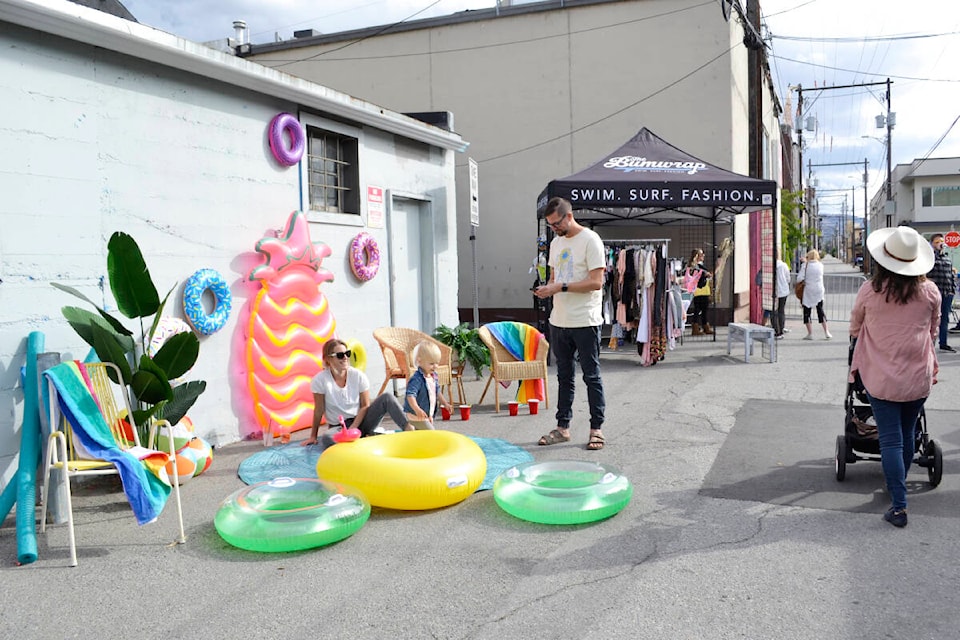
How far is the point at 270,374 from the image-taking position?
24.0ft

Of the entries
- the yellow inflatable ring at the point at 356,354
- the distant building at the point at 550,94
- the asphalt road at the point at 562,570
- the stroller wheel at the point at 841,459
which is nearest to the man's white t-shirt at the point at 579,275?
the asphalt road at the point at 562,570

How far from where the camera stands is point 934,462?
5.10m

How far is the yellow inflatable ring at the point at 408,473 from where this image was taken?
4871 mm

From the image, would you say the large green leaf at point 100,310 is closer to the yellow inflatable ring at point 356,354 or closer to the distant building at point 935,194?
the yellow inflatable ring at point 356,354

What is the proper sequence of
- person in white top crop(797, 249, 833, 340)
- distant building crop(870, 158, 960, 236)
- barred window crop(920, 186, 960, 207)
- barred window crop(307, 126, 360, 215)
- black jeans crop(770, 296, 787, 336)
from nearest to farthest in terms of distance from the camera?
1. barred window crop(307, 126, 360, 215)
2. person in white top crop(797, 249, 833, 340)
3. black jeans crop(770, 296, 787, 336)
4. distant building crop(870, 158, 960, 236)
5. barred window crop(920, 186, 960, 207)

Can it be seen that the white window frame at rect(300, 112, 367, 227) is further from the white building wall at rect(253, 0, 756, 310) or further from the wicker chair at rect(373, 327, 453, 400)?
the white building wall at rect(253, 0, 756, 310)

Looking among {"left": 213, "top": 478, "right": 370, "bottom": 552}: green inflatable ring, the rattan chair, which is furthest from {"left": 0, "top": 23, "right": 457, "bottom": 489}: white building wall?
{"left": 213, "top": 478, "right": 370, "bottom": 552}: green inflatable ring

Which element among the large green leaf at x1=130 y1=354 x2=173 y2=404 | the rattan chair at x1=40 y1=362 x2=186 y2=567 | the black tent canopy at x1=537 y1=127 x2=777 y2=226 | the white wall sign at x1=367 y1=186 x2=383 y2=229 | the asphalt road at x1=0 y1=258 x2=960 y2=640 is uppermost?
the black tent canopy at x1=537 y1=127 x2=777 y2=226

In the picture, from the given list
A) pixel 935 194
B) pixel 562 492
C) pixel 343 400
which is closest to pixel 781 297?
pixel 343 400

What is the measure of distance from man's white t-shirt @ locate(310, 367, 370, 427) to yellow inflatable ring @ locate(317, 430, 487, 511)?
98 centimetres

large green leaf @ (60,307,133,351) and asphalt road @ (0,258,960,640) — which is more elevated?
large green leaf @ (60,307,133,351)

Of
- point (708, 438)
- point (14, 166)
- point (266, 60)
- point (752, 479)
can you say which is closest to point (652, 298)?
point (708, 438)

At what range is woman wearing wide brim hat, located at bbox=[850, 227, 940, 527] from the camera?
449 cm

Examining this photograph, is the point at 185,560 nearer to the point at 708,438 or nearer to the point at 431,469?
the point at 431,469
